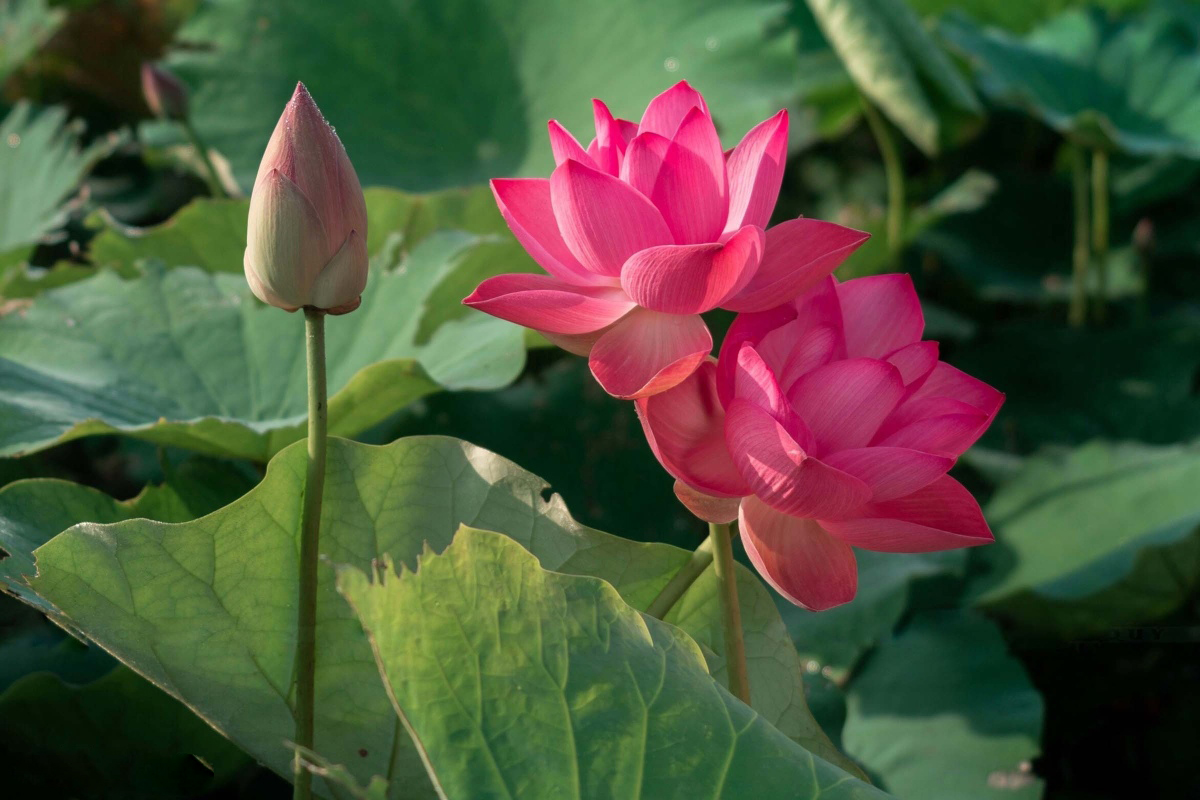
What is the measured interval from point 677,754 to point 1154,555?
84cm

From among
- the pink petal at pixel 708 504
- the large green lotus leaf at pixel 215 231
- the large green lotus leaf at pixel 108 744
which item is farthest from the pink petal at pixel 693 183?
the large green lotus leaf at pixel 215 231

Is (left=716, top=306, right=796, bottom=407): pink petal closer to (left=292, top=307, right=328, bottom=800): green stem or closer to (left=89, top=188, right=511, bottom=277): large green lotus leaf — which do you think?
(left=292, top=307, right=328, bottom=800): green stem

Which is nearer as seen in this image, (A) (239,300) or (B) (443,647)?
(B) (443,647)

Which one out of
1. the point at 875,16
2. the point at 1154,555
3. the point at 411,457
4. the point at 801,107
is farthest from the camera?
the point at 801,107

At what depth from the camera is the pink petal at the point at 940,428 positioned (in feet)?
1.37

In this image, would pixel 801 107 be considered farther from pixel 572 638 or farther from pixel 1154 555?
pixel 572 638

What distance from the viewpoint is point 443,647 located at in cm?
40

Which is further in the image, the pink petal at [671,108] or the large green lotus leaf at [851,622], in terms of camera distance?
the large green lotus leaf at [851,622]

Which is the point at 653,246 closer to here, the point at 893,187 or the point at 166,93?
the point at 166,93

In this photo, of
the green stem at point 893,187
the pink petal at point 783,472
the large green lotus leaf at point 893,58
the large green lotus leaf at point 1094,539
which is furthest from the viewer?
the green stem at point 893,187

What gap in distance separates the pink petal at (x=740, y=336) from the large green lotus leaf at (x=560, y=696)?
0.32ft

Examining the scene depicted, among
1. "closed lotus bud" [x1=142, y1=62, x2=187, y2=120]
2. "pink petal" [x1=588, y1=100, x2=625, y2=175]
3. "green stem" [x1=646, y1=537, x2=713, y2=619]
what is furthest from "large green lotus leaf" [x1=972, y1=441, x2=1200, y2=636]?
"closed lotus bud" [x1=142, y1=62, x2=187, y2=120]

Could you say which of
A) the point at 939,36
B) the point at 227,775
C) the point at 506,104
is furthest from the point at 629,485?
the point at 939,36

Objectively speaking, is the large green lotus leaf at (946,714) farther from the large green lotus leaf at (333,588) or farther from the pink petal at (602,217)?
the pink petal at (602,217)
